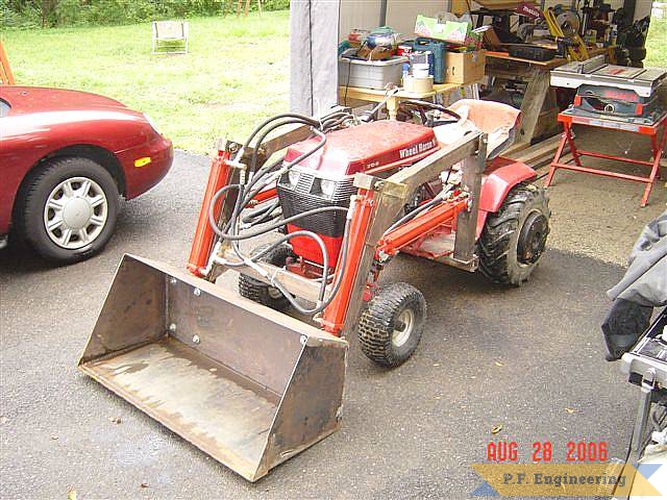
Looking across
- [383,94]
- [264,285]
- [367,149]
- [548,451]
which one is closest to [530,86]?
[383,94]

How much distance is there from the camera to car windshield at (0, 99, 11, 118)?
454 cm

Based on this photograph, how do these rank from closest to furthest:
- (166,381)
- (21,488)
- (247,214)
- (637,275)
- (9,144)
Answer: (637,275), (21,488), (166,381), (247,214), (9,144)

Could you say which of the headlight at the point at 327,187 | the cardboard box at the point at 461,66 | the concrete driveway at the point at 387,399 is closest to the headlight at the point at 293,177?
the headlight at the point at 327,187

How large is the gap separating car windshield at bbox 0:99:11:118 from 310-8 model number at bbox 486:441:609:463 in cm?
354

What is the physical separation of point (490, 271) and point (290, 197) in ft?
4.93

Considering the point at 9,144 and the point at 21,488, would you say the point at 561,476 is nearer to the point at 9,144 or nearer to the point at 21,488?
the point at 21,488

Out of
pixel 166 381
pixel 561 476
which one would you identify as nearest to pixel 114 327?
pixel 166 381

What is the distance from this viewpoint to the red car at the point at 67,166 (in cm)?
445

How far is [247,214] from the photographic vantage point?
13.3ft

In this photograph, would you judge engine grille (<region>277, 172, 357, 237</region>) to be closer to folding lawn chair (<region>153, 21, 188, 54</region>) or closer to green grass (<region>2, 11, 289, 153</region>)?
green grass (<region>2, 11, 289, 153</region>)

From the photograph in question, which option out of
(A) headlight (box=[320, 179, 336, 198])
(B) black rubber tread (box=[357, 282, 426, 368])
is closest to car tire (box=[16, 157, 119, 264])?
(A) headlight (box=[320, 179, 336, 198])

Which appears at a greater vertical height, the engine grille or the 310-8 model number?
the engine grille

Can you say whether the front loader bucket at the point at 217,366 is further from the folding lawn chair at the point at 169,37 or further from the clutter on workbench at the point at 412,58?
the folding lawn chair at the point at 169,37

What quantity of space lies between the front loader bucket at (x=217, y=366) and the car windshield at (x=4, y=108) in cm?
180
